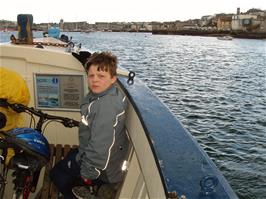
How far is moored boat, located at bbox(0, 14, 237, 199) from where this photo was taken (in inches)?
87.7

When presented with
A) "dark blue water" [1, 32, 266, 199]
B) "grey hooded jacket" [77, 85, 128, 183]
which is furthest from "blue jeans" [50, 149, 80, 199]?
"dark blue water" [1, 32, 266, 199]

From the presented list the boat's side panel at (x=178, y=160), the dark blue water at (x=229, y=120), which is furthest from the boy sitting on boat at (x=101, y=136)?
the dark blue water at (x=229, y=120)

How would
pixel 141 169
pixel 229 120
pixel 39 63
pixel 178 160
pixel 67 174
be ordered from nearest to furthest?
pixel 178 160 < pixel 141 169 < pixel 67 174 < pixel 39 63 < pixel 229 120

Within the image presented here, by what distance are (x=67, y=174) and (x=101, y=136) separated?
0.71 metres

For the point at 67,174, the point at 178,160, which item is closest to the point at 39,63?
the point at 67,174

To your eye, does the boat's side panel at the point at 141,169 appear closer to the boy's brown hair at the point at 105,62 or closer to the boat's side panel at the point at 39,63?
the boy's brown hair at the point at 105,62

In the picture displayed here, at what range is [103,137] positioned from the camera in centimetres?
319

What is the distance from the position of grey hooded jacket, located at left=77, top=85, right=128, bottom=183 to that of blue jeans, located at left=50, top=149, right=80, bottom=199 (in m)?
0.23

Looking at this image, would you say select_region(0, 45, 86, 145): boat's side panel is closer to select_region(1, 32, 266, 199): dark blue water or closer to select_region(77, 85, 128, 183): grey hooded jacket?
select_region(77, 85, 128, 183): grey hooded jacket

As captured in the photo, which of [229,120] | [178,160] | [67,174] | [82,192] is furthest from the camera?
[229,120]

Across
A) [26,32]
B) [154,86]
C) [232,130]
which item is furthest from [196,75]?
[26,32]

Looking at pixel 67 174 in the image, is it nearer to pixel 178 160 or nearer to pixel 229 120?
pixel 178 160

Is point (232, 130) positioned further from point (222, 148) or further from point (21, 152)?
point (21, 152)

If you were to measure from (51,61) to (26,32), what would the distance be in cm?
160
